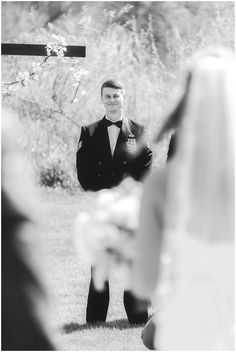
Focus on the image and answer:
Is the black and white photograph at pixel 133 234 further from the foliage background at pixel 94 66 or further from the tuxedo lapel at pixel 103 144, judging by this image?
the foliage background at pixel 94 66

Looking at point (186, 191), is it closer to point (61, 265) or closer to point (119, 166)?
point (119, 166)

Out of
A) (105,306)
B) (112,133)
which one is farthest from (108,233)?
(105,306)

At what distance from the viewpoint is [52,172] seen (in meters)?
19.5

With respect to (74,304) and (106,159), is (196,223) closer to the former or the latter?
(106,159)

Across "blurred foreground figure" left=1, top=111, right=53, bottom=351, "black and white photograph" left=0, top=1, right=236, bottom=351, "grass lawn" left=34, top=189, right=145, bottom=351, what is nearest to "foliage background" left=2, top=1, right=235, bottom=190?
"black and white photograph" left=0, top=1, right=236, bottom=351

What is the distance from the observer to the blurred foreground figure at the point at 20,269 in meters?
3.18

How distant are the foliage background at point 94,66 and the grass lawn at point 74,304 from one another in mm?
6492

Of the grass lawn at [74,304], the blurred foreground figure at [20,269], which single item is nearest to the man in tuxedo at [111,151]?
the grass lawn at [74,304]

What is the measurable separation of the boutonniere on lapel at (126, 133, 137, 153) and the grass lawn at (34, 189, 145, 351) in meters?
0.92

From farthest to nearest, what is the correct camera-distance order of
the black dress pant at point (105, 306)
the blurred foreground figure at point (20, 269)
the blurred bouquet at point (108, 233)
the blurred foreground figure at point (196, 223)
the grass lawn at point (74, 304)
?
the black dress pant at point (105, 306)
the grass lawn at point (74, 304)
the blurred bouquet at point (108, 233)
the blurred foreground figure at point (196, 223)
the blurred foreground figure at point (20, 269)

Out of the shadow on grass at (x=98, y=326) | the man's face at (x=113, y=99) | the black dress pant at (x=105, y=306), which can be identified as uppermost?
the man's face at (x=113, y=99)

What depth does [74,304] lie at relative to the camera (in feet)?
26.9

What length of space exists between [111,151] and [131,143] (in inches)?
6.7

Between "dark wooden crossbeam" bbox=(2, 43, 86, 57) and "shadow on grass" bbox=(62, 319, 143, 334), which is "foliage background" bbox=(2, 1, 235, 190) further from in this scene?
"shadow on grass" bbox=(62, 319, 143, 334)
